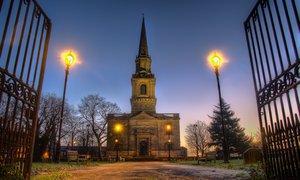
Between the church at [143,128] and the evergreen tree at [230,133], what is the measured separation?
11.5m

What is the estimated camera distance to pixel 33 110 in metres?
5.90

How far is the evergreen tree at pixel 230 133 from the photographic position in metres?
38.5

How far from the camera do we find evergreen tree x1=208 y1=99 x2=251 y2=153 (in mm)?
38500

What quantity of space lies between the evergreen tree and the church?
11.5 meters

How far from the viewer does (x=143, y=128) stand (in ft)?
171

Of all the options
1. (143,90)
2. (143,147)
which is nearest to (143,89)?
(143,90)

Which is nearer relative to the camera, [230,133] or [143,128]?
[230,133]

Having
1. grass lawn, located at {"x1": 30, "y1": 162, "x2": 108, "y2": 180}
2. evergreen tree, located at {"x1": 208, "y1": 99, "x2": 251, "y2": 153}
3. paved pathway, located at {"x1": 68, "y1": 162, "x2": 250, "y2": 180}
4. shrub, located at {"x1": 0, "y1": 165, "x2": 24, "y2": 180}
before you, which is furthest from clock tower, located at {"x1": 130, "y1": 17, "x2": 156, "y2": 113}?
shrub, located at {"x1": 0, "y1": 165, "x2": 24, "y2": 180}

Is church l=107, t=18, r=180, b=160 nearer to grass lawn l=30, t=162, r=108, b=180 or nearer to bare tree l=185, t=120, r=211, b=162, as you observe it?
bare tree l=185, t=120, r=211, b=162

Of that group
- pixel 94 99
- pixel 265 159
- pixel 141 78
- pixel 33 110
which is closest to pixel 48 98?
pixel 94 99

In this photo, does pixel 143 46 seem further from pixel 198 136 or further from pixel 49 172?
pixel 49 172

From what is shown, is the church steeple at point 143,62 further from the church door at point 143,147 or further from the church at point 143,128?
the church door at point 143,147

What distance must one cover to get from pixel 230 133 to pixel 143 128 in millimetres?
20675

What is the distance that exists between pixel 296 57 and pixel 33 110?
6.35 m
